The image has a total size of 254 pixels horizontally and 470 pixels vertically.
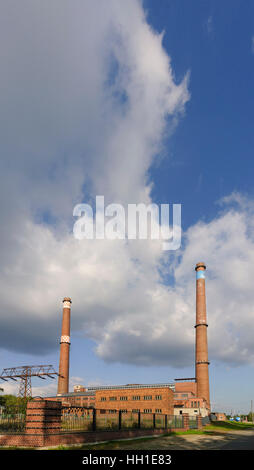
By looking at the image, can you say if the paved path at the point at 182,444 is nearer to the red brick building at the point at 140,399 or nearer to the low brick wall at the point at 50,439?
the low brick wall at the point at 50,439

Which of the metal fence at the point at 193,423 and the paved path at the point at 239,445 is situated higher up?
the paved path at the point at 239,445

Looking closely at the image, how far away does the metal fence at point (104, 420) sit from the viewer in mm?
22617

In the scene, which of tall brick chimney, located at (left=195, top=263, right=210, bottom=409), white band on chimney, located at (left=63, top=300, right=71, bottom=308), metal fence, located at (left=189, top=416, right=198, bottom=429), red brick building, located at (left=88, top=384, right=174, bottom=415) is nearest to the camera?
metal fence, located at (left=189, top=416, right=198, bottom=429)

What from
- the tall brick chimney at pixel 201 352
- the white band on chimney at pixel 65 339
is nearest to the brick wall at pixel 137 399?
the tall brick chimney at pixel 201 352

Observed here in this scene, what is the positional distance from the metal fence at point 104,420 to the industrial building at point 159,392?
99.2 feet

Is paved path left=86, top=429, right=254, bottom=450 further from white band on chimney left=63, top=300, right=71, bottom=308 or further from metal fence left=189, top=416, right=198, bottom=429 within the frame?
white band on chimney left=63, top=300, right=71, bottom=308

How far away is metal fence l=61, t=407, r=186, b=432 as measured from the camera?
22.6 meters

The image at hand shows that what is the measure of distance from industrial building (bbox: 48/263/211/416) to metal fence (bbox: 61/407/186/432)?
30.2 meters

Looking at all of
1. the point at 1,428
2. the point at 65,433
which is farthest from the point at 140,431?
the point at 1,428

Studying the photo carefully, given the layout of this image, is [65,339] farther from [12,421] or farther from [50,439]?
[50,439]

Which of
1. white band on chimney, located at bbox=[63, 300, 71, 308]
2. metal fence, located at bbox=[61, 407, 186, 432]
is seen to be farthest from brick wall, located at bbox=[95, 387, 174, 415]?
metal fence, located at bbox=[61, 407, 186, 432]

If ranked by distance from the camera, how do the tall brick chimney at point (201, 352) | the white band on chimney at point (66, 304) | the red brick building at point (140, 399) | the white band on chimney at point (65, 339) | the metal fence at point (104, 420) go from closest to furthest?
the metal fence at point (104, 420) < the red brick building at point (140, 399) < the tall brick chimney at point (201, 352) < the white band on chimney at point (65, 339) < the white band on chimney at point (66, 304)
